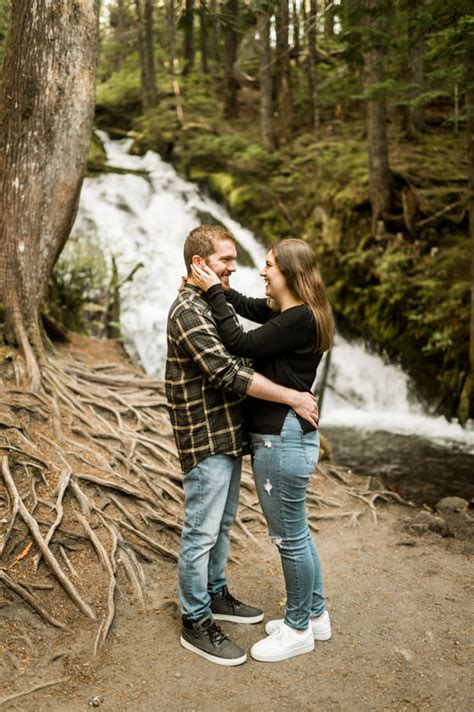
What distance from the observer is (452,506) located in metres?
7.00

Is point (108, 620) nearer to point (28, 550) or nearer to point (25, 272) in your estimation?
point (28, 550)

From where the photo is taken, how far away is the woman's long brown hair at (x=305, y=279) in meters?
3.57

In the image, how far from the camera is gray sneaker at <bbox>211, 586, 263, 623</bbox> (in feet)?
13.5

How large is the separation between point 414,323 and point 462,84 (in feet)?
13.2

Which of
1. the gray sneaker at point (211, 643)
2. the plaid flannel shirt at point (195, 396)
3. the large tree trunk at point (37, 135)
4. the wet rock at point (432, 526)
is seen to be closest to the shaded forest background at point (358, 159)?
the large tree trunk at point (37, 135)

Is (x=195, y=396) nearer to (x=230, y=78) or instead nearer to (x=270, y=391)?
(x=270, y=391)

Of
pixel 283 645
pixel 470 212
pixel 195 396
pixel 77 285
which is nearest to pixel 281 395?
pixel 195 396

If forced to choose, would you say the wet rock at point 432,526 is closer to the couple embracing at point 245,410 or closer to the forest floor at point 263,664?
the forest floor at point 263,664

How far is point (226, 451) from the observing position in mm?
3672

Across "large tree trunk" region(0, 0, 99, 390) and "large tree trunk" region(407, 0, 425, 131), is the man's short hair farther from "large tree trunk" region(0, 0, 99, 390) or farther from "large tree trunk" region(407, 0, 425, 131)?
"large tree trunk" region(407, 0, 425, 131)

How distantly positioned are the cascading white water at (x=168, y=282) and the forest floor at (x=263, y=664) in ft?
17.9

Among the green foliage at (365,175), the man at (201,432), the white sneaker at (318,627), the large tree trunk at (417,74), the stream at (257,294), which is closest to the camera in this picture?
the man at (201,432)

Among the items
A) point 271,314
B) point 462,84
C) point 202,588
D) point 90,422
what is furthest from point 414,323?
point 202,588

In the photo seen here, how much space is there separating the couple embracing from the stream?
4643mm
